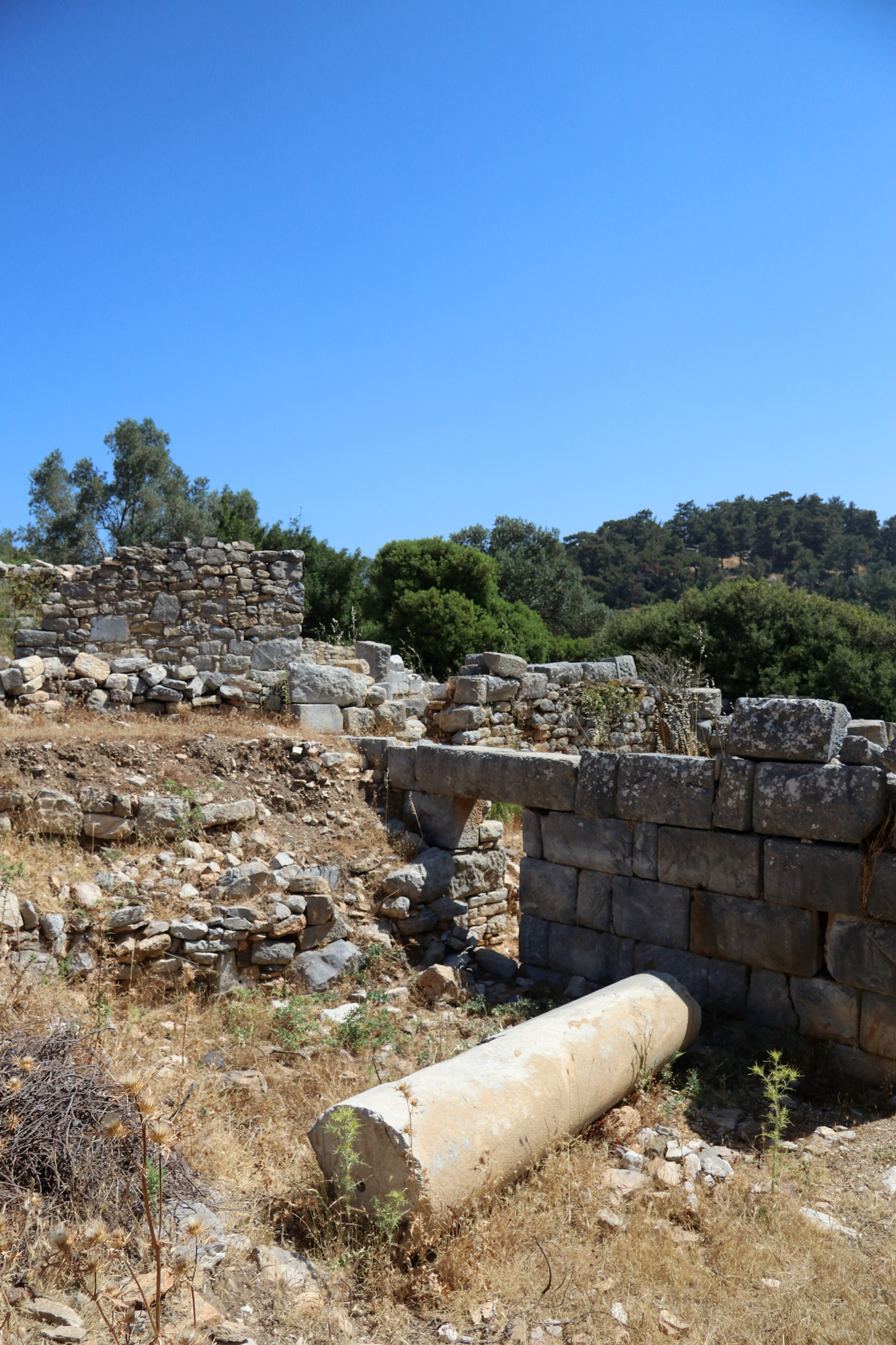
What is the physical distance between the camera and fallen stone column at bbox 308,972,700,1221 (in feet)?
11.5

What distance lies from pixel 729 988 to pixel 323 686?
5714 millimetres

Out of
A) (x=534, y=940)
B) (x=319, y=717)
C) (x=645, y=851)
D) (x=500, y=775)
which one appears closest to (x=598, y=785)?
(x=645, y=851)

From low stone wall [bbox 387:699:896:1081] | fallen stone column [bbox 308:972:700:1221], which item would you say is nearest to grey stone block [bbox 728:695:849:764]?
low stone wall [bbox 387:699:896:1081]

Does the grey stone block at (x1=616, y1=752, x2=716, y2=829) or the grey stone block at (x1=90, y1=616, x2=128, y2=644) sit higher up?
the grey stone block at (x1=90, y1=616, x2=128, y2=644)

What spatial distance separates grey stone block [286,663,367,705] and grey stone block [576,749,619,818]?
415cm

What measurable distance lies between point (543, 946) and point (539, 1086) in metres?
2.70

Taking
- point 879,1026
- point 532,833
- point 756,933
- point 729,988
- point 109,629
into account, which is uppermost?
point 109,629

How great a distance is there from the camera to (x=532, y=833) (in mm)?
6852

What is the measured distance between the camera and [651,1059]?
481cm

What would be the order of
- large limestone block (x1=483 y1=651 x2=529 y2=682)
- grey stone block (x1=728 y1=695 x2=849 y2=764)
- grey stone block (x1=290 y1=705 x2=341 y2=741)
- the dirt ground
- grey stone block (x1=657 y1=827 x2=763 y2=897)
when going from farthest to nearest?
large limestone block (x1=483 y1=651 x2=529 y2=682)
grey stone block (x1=290 y1=705 x2=341 y2=741)
grey stone block (x1=657 y1=827 x2=763 y2=897)
grey stone block (x1=728 y1=695 x2=849 y2=764)
the dirt ground

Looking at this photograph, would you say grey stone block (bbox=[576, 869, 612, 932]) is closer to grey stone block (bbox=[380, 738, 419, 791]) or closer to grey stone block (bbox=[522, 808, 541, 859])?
grey stone block (bbox=[522, 808, 541, 859])

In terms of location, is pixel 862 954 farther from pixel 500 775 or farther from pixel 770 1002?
pixel 500 775

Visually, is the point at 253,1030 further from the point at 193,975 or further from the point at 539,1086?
the point at 539,1086

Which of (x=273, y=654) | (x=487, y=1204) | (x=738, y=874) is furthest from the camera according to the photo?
(x=273, y=654)
